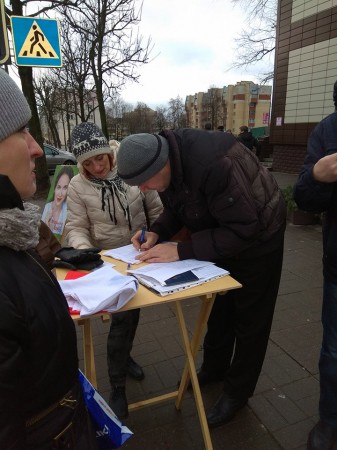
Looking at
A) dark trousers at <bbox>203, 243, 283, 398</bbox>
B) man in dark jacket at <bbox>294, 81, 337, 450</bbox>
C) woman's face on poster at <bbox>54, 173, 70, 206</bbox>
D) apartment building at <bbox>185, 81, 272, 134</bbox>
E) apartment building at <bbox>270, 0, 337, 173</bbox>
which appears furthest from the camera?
apartment building at <bbox>185, 81, 272, 134</bbox>

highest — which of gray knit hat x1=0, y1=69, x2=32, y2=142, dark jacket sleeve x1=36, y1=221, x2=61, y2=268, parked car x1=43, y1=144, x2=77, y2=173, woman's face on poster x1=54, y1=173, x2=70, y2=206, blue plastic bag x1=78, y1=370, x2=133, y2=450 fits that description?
gray knit hat x1=0, y1=69, x2=32, y2=142

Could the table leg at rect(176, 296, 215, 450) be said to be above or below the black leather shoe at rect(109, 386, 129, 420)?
above

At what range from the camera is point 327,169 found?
1.54 meters

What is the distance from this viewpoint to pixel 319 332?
298 centimetres

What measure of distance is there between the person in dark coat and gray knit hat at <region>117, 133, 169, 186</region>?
634 millimetres

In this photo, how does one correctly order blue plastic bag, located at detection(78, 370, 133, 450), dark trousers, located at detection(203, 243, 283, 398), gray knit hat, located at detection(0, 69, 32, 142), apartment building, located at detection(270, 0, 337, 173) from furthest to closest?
apartment building, located at detection(270, 0, 337, 173) < dark trousers, located at detection(203, 243, 283, 398) < blue plastic bag, located at detection(78, 370, 133, 450) < gray knit hat, located at detection(0, 69, 32, 142)

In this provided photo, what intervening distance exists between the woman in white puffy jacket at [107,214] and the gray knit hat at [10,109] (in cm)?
127

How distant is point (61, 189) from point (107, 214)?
78.5 inches

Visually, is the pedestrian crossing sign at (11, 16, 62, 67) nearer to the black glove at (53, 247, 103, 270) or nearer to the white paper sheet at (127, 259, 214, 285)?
the black glove at (53, 247, 103, 270)

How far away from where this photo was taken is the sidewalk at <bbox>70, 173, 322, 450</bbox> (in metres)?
2.03

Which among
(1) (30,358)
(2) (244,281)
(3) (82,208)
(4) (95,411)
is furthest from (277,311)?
(1) (30,358)

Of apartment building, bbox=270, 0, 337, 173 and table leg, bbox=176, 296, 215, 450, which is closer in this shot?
table leg, bbox=176, 296, 215, 450

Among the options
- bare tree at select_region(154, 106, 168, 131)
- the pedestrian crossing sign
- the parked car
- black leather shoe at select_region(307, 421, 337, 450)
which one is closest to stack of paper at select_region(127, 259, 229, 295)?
black leather shoe at select_region(307, 421, 337, 450)

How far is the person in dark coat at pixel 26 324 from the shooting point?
788mm
